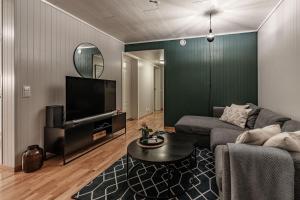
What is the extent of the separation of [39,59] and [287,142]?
3.27 metres

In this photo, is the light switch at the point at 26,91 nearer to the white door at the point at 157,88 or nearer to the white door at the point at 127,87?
the white door at the point at 127,87

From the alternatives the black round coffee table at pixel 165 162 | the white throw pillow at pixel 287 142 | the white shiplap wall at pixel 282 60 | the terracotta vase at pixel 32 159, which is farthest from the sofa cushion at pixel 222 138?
the terracotta vase at pixel 32 159

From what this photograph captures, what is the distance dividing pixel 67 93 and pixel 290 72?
3428mm

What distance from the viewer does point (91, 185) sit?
6.69ft

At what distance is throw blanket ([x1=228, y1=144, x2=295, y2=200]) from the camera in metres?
1.18

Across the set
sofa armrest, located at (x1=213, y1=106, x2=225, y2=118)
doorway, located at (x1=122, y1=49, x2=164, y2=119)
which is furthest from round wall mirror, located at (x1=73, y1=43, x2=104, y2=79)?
sofa armrest, located at (x1=213, y1=106, x2=225, y2=118)

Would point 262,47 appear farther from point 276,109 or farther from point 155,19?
point 155,19

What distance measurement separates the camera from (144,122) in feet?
8.76

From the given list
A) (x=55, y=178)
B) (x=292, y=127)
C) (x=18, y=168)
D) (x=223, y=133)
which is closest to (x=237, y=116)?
(x=223, y=133)

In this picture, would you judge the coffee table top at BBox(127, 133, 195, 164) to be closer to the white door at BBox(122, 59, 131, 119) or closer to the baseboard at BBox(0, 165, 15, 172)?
the baseboard at BBox(0, 165, 15, 172)

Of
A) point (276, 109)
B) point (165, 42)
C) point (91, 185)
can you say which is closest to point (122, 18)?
point (165, 42)

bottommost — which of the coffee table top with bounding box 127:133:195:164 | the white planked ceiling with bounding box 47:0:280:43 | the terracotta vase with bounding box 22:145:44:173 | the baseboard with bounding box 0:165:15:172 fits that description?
the baseboard with bounding box 0:165:15:172

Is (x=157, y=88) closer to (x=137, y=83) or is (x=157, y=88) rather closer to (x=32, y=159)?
(x=137, y=83)

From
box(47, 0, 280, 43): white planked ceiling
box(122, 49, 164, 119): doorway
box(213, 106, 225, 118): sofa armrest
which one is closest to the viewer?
box(47, 0, 280, 43): white planked ceiling
